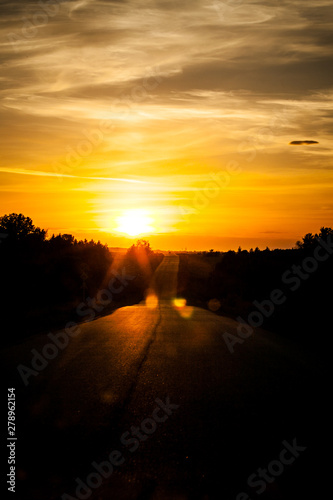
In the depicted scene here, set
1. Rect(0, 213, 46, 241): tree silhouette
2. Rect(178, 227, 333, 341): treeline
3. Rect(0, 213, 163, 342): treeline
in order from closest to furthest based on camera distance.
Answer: Rect(178, 227, 333, 341): treeline
Rect(0, 213, 163, 342): treeline
Rect(0, 213, 46, 241): tree silhouette

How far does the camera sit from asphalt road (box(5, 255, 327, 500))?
18.9ft

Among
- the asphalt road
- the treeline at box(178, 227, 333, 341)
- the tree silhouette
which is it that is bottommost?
the asphalt road

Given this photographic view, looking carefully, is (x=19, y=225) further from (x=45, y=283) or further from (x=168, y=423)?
(x=168, y=423)

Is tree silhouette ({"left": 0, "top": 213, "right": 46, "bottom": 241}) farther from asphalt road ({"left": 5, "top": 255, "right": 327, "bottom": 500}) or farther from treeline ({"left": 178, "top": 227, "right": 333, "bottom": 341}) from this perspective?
asphalt road ({"left": 5, "top": 255, "right": 327, "bottom": 500})

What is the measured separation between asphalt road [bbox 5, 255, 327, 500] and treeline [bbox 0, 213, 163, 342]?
324 inches

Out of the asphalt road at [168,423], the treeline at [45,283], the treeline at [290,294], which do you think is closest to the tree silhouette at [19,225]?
the treeline at [45,283]

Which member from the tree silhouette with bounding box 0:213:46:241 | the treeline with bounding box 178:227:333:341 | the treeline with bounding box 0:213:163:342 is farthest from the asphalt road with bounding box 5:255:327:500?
the tree silhouette with bounding box 0:213:46:241

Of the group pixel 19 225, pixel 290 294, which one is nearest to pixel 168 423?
pixel 290 294

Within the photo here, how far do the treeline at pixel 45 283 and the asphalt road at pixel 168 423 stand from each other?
823 centimetres

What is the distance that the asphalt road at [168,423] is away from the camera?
227 inches

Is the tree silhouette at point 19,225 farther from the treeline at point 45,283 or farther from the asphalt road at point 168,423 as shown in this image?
the asphalt road at point 168,423

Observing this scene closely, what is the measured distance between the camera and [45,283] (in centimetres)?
3672

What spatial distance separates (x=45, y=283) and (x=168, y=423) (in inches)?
1191

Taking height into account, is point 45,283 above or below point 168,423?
above
